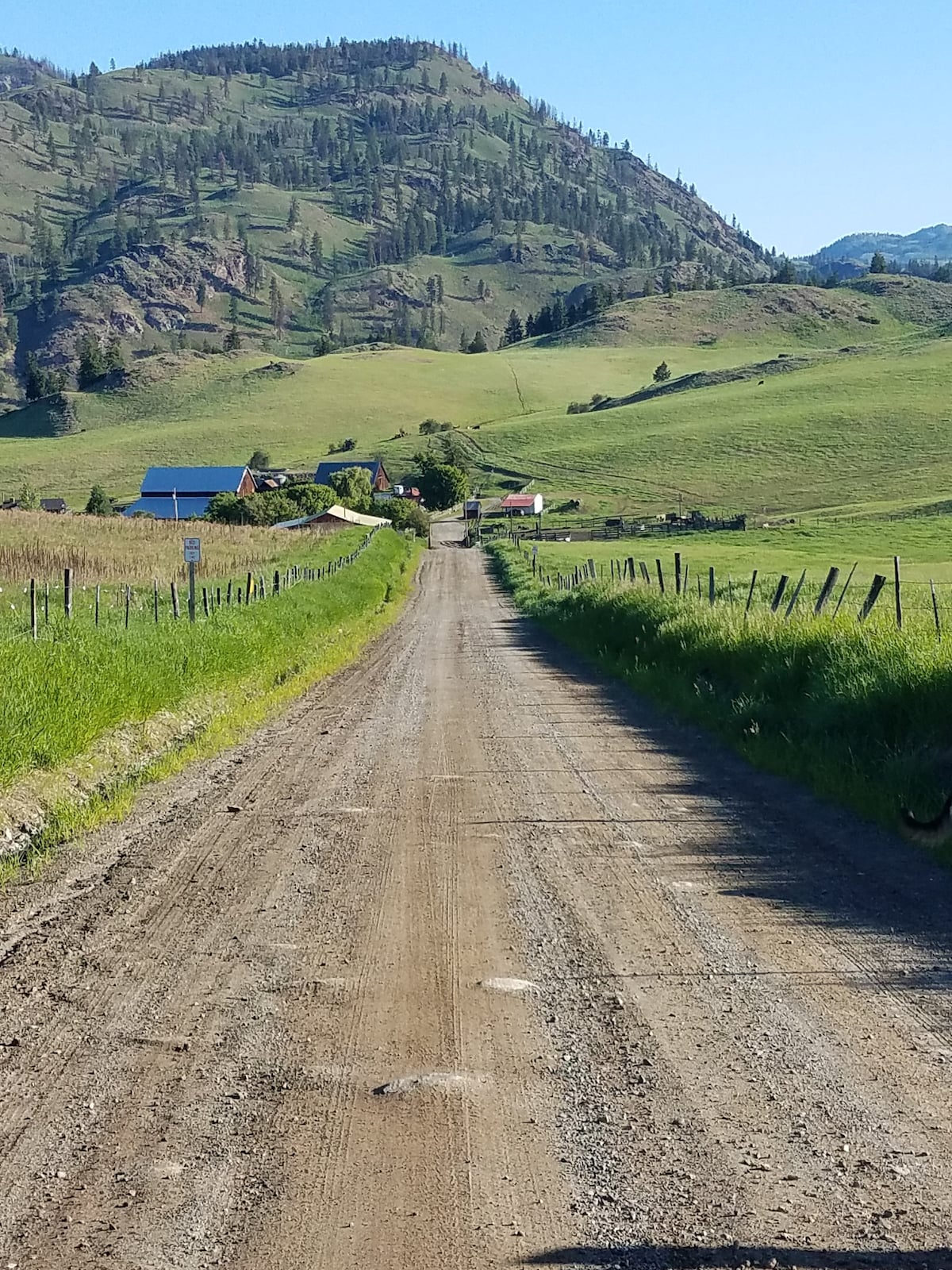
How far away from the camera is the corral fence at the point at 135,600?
20.5 m

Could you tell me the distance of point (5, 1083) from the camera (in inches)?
206

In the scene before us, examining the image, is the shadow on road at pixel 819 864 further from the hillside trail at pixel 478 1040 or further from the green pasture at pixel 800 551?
the green pasture at pixel 800 551

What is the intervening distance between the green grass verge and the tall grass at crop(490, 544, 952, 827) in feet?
17.1

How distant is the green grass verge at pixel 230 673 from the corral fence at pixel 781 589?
668 cm

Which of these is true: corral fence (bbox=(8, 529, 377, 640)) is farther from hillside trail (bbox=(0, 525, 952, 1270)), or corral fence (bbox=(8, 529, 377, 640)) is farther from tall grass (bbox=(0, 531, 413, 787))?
hillside trail (bbox=(0, 525, 952, 1270))

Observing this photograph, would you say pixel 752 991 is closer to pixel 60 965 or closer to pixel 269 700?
pixel 60 965

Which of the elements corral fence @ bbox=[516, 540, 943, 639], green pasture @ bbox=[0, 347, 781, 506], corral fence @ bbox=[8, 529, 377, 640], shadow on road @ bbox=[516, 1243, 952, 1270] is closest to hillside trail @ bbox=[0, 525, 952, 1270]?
shadow on road @ bbox=[516, 1243, 952, 1270]

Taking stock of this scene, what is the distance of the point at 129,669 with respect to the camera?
13.9 meters

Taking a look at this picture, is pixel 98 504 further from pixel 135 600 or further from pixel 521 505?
pixel 135 600

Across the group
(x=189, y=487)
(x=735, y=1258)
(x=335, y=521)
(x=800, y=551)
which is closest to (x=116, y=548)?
(x=800, y=551)

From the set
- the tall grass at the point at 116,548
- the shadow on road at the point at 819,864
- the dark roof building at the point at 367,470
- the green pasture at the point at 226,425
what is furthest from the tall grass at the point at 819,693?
the green pasture at the point at 226,425

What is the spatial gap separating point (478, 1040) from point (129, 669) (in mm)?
9042

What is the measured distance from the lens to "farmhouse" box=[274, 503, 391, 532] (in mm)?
97456

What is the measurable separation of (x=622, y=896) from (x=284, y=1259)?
428 centimetres
